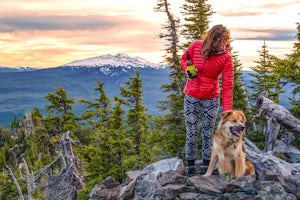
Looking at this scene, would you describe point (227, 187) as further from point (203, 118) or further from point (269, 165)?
point (269, 165)

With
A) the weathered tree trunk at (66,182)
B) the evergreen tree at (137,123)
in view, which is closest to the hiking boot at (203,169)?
the evergreen tree at (137,123)

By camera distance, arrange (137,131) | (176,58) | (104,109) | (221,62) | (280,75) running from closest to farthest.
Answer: (221,62) → (280,75) → (137,131) → (176,58) → (104,109)

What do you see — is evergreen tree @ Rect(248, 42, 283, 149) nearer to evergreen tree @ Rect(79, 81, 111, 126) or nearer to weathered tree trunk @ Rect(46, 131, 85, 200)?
weathered tree trunk @ Rect(46, 131, 85, 200)

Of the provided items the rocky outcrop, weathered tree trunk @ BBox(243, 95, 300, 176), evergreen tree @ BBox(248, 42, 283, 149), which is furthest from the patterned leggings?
evergreen tree @ BBox(248, 42, 283, 149)

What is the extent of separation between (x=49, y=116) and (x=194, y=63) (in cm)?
2530

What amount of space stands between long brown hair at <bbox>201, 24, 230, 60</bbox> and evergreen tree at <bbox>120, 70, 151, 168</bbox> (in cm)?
1353

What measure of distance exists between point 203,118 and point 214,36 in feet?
6.88

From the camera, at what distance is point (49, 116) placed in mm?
31719

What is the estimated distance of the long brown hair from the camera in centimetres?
765

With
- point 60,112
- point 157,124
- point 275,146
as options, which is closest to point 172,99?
point 157,124

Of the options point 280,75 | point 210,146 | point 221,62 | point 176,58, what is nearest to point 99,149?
point 176,58

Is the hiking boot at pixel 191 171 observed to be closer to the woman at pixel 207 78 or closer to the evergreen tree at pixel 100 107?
A: the woman at pixel 207 78

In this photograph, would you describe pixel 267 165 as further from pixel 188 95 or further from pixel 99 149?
pixel 99 149

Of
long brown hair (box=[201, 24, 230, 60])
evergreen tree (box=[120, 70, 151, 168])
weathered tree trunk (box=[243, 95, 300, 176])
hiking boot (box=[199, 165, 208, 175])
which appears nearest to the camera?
long brown hair (box=[201, 24, 230, 60])
